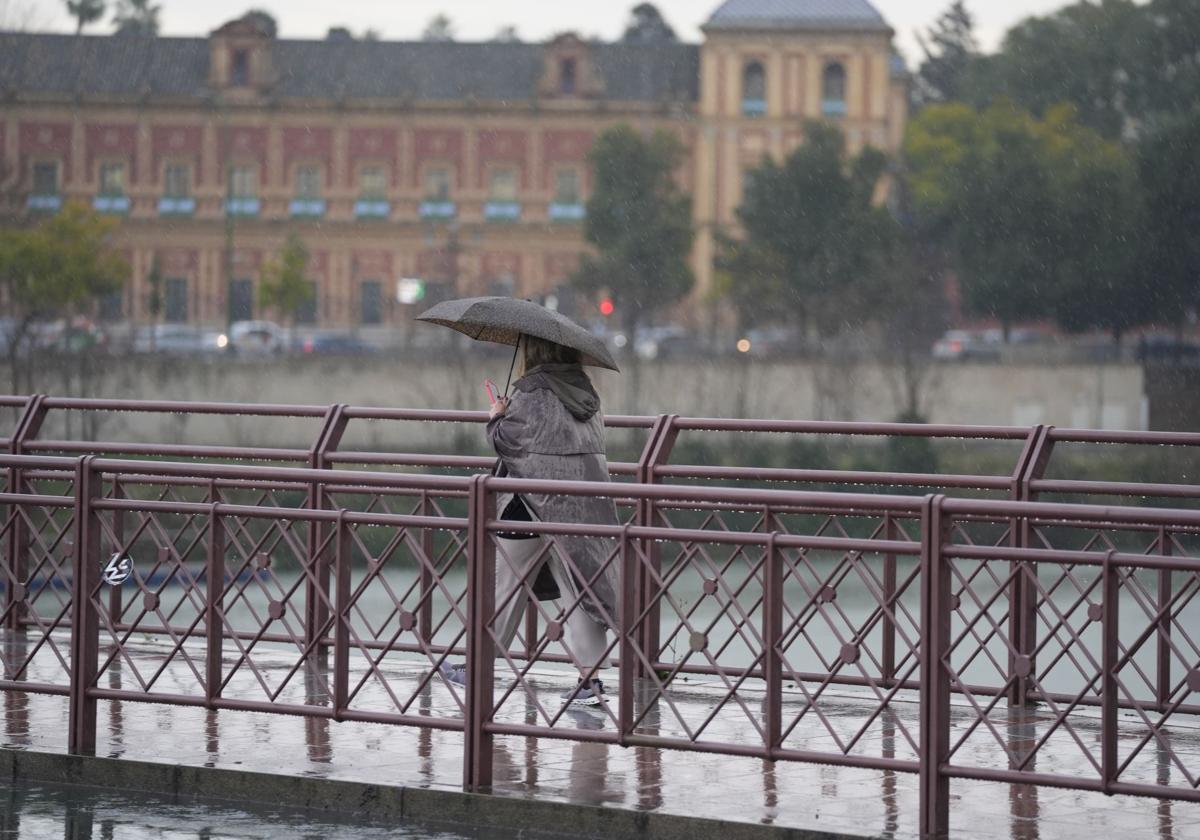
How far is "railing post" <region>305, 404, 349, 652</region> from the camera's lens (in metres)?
7.41

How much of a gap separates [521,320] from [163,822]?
2.51 meters

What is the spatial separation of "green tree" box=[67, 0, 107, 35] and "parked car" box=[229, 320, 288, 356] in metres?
33.9

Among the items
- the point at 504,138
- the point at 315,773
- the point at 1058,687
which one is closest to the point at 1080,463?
the point at 1058,687

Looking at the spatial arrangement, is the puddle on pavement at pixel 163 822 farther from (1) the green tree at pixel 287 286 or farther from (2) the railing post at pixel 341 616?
(1) the green tree at pixel 287 286

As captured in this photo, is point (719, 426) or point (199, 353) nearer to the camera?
point (719, 426)

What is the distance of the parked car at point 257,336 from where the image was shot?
58.1 meters

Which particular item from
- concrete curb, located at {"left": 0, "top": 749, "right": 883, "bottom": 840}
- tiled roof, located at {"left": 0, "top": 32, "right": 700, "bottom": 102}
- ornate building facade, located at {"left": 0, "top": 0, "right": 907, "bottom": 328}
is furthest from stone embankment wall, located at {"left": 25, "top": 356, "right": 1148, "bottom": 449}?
concrete curb, located at {"left": 0, "top": 749, "right": 883, "bottom": 840}

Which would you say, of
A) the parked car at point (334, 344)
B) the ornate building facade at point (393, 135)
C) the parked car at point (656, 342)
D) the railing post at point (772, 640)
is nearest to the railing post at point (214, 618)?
the railing post at point (772, 640)

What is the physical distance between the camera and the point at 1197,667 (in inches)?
241

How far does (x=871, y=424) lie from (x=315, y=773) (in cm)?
332

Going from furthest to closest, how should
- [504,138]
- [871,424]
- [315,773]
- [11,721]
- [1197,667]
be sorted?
[504,138] → [871,424] → [11,721] → [315,773] → [1197,667]

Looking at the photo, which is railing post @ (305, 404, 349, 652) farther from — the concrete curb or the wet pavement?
the concrete curb

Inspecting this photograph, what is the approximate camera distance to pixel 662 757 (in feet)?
24.5

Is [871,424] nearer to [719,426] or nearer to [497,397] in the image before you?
[719,426]
